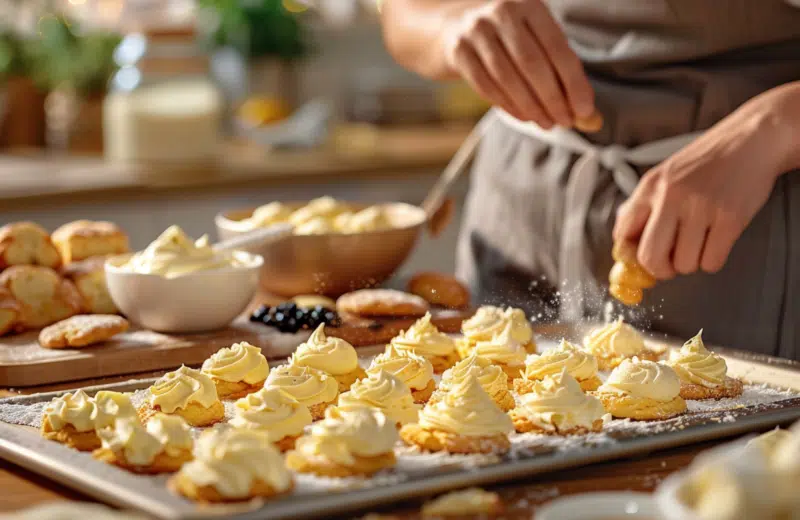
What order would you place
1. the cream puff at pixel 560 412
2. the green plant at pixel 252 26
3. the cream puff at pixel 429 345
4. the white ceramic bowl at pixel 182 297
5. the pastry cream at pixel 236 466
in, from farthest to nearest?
the green plant at pixel 252 26 < the white ceramic bowl at pixel 182 297 < the cream puff at pixel 429 345 < the cream puff at pixel 560 412 < the pastry cream at pixel 236 466

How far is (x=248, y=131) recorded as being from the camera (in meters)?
3.84

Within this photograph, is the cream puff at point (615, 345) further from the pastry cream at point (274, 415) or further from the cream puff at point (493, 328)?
the pastry cream at point (274, 415)

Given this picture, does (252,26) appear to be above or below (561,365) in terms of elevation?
above

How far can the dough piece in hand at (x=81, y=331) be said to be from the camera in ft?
4.96

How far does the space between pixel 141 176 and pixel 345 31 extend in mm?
1711

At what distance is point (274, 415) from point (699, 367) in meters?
0.52

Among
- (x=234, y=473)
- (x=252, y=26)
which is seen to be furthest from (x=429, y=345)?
(x=252, y=26)

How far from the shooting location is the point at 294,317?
5.34 ft

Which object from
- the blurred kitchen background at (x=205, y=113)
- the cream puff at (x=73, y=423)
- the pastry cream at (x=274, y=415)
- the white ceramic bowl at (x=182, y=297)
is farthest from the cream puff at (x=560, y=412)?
the blurred kitchen background at (x=205, y=113)

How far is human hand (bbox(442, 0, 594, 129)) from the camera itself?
1.63 metres

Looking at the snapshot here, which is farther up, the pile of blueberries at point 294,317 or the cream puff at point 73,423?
the cream puff at point 73,423

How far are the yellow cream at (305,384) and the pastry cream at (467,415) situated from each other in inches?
5.8

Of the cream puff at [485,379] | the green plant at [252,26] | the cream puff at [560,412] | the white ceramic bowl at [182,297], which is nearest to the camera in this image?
the cream puff at [560,412]

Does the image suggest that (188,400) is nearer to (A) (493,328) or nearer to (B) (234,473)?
(B) (234,473)
